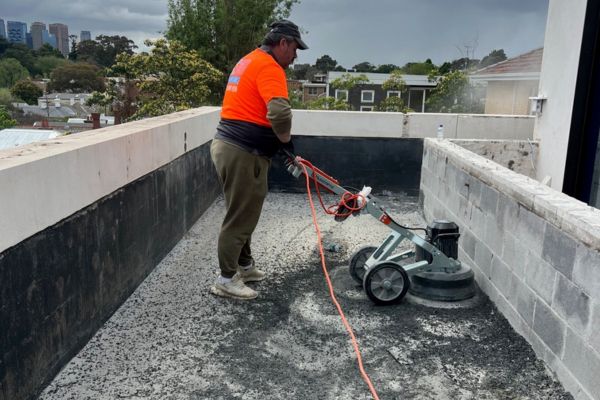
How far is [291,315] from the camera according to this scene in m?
3.73

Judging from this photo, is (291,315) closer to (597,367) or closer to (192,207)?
(597,367)

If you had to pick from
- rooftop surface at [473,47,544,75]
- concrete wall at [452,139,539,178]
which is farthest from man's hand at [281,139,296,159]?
rooftop surface at [473,47,544,75]

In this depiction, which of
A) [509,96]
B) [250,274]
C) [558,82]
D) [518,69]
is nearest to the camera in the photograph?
[250,274]

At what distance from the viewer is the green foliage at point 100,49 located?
49.1 m

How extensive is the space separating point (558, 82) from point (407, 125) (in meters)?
2.04

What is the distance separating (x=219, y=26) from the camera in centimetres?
2209

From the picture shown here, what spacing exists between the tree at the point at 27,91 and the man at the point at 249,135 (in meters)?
51.0

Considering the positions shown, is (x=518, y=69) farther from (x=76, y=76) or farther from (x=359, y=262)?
(x=76, y=76)

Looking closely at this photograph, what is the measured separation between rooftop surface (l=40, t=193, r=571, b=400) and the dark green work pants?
0.40 meters

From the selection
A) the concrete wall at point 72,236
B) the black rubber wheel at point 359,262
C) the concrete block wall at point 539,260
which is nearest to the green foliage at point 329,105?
the concrete block wall at point 539,260

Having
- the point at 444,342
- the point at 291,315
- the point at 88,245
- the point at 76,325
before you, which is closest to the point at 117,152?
the point at 88,245

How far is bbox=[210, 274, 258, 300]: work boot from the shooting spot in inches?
156

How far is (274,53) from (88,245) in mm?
1865

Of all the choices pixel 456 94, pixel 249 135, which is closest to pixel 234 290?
pixel 249 135
